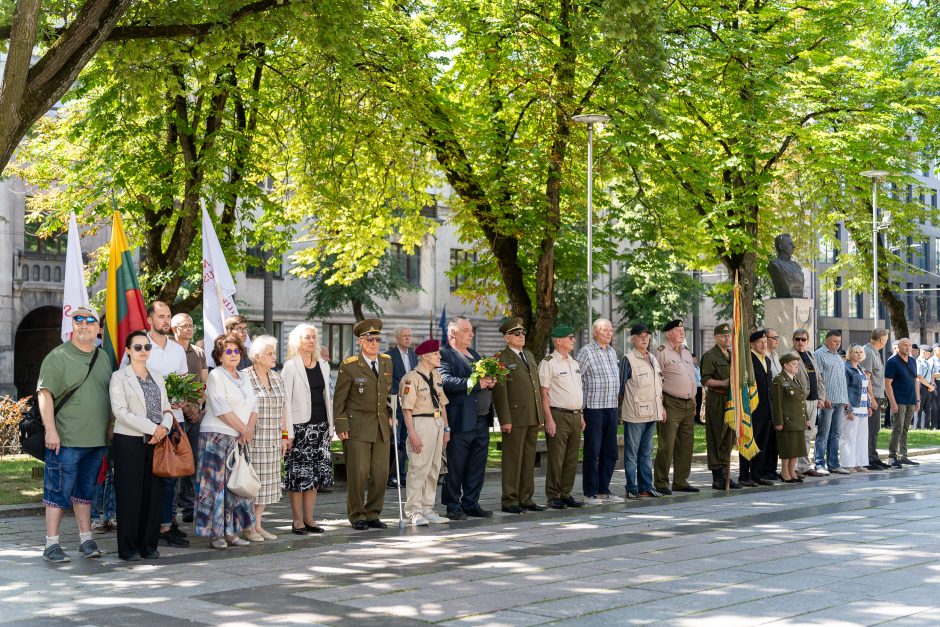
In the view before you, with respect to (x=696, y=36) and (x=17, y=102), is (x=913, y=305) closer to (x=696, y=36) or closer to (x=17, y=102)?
(x=696, y=36)

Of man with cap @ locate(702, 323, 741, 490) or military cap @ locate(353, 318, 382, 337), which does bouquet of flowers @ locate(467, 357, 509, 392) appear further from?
man with cap @ locate(702, 323, 741, 490)

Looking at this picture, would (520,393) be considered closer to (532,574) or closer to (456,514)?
(456,514)

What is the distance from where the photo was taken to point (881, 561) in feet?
30.6

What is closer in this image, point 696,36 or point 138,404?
point 138,404

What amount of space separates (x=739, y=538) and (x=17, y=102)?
7.92 m

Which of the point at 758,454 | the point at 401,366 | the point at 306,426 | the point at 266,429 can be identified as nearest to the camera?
the point at 266,429

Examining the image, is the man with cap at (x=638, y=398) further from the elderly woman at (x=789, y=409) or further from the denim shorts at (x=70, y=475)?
the denim shorts at (x=70, y=475)

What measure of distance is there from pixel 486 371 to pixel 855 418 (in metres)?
8.35

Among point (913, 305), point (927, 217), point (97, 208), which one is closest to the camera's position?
point (97, 208)

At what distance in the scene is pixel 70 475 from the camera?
9758mm

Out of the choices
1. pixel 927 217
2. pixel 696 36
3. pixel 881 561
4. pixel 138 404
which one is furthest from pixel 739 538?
pixel 927 217

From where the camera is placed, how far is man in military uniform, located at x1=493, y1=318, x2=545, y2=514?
42.4 feet

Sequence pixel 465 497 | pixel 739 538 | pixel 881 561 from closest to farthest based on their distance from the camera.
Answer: pixel 881 561 < pixel 739 538 < pixel 465 497

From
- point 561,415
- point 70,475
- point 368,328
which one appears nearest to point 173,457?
point 70,475
